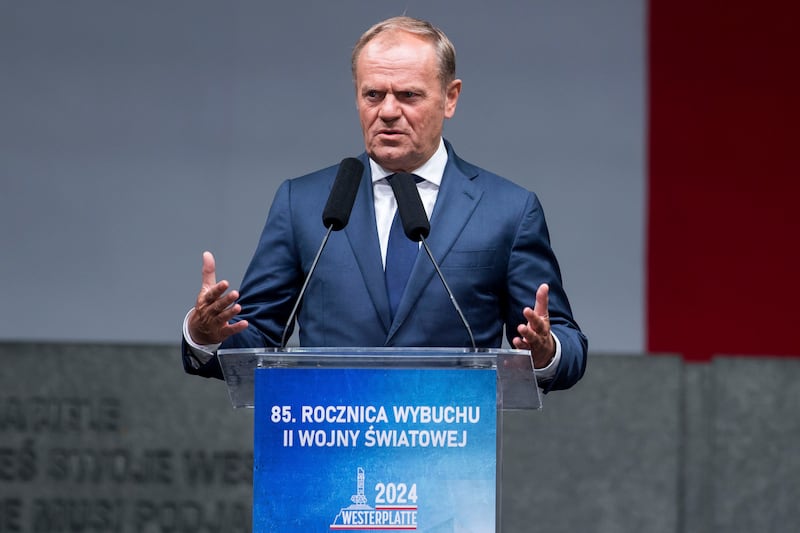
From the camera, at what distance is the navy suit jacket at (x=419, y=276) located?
2119 millimetres

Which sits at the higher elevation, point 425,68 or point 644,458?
point 425,68

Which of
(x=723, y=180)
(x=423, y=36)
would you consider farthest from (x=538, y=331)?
(x=723, y=180)

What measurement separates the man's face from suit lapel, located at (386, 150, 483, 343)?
0.08 m

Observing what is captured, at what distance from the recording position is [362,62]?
2146 millimetres

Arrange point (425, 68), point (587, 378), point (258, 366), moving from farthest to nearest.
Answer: point (587, 378), point (425, 68), point (258, 366)

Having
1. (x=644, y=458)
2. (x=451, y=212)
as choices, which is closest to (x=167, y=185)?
(x=644, y=458)

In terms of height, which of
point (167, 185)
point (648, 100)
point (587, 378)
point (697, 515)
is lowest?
point (697, 515)

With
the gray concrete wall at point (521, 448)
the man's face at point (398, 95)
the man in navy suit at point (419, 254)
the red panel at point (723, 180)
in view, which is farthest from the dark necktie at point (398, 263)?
the red panel at point (723, 180)

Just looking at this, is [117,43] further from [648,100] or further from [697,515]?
[697,515]

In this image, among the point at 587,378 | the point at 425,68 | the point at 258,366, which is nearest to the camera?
the point at 258,366

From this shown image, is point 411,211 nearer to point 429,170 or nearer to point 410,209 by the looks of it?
point 410,209

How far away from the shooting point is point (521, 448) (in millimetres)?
4727

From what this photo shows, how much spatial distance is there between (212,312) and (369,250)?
33 centimetres

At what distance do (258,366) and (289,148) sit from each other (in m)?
3.11
